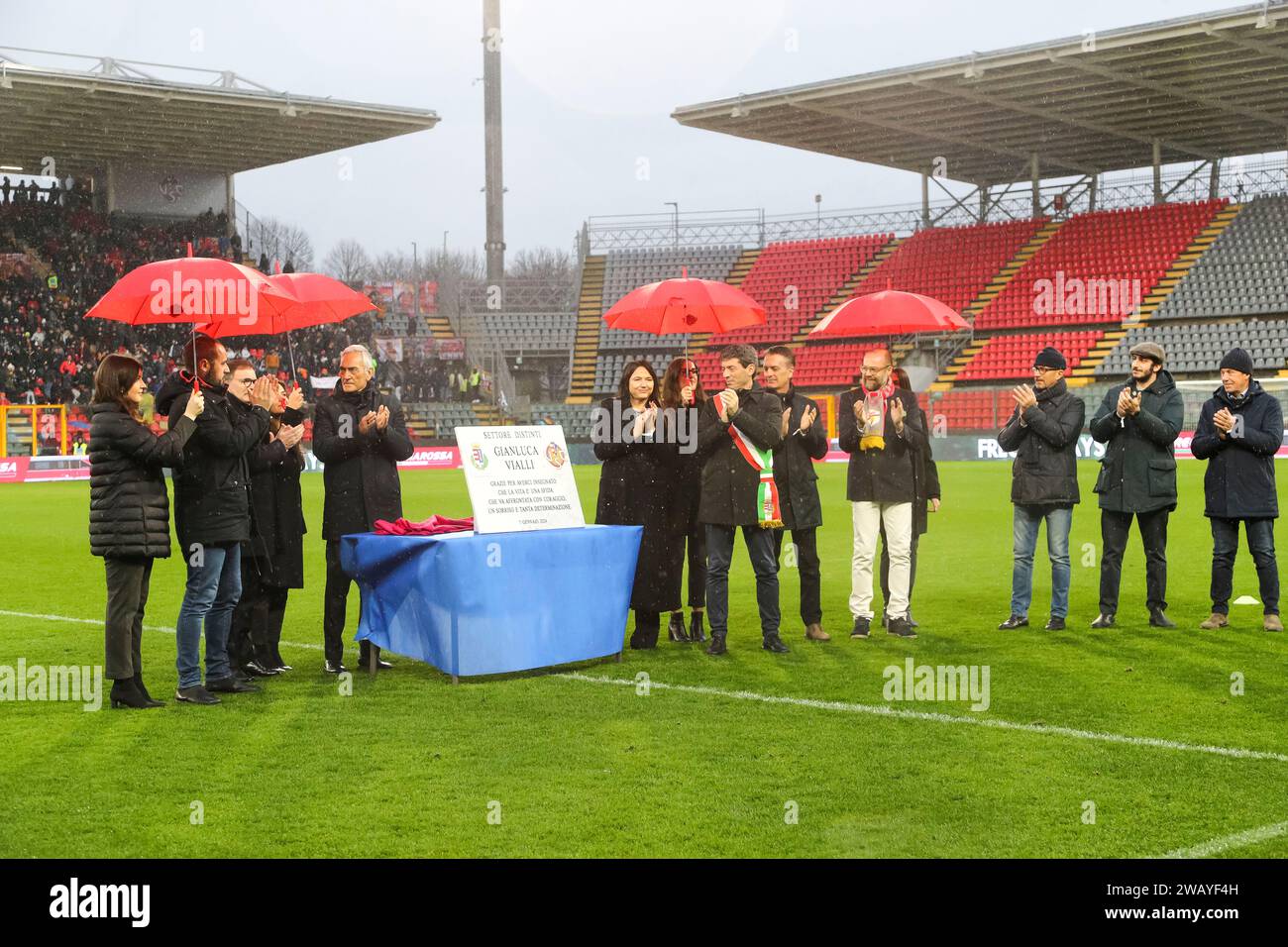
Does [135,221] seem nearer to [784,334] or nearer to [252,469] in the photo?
[784,334]

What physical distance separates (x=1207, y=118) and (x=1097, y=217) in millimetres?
5532

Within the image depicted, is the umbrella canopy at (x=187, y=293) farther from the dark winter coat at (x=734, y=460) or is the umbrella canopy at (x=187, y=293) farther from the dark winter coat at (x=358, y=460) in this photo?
the dark winter coat at (x=734, y=460)

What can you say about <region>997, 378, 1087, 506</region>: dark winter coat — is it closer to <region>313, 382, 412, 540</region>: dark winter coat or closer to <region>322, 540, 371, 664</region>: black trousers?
<region>313, 382, 412, 540</region>: dark winter coat

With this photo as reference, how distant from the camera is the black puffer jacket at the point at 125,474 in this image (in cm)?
731

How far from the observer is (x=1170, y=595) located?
11727 mm

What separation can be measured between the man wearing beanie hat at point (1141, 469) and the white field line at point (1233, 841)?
4.98m

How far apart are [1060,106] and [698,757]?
1487 inches

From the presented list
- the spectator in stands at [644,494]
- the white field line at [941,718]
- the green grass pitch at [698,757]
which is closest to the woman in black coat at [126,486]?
the green grass pitch at [698,757]

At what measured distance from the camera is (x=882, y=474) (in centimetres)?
984

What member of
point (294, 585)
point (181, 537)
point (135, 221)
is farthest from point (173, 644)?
point (135, 221)

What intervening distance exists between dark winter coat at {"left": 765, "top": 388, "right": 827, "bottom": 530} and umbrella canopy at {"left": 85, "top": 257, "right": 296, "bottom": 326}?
3.70 metres

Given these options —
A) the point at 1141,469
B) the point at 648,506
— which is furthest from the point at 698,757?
the point at 1141,469

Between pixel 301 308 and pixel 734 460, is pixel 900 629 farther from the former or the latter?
pixel 301 308

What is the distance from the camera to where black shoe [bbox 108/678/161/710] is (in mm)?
7660
